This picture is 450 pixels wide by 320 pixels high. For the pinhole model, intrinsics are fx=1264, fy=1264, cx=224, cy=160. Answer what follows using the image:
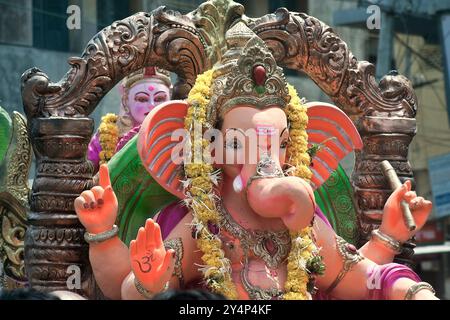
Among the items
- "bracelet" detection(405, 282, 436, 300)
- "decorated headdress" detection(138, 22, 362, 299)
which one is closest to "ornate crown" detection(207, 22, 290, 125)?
"decorated headdress" detection(138, 22, 362, 299)

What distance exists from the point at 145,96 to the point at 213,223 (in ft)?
6.84

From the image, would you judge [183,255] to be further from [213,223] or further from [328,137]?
[328,137]

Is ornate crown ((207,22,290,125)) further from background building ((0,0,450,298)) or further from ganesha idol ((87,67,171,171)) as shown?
background building ((0,0,450,298))

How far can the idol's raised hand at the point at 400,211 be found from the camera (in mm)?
4754

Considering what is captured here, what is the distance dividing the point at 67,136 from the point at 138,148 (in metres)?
0.30

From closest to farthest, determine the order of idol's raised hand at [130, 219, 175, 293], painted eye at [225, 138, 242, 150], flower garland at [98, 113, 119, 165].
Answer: idol's raised hand at [130, 219, 175, 293] → painted eye at [225, 138, 242, 150] → flower garland at [98, 113, 119, 165]

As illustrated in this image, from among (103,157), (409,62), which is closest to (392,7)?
(409,62)

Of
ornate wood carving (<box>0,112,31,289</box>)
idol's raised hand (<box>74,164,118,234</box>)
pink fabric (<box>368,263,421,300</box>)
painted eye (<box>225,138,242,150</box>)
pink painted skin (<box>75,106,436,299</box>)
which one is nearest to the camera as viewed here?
pink painted skin (<box>75,106,436,299</box>)

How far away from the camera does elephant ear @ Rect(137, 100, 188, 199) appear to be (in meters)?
4.61

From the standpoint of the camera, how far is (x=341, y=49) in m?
5.09

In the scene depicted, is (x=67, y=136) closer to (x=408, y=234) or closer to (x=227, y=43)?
(x=227, y=43)

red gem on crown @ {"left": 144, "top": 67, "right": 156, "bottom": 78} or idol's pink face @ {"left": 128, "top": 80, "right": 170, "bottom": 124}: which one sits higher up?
red gem on crown @ {"left": 144, "top": 67, "right": 156, "bottom": 78}

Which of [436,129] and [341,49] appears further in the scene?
[436,129]

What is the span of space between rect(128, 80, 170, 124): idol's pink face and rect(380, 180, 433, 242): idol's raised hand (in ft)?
6.49
